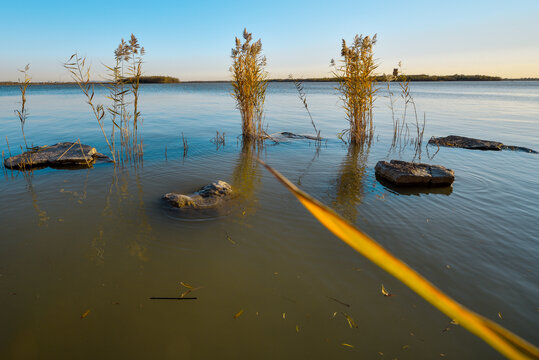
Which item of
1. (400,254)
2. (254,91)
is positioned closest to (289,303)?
(400,254)

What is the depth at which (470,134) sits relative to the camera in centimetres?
1351

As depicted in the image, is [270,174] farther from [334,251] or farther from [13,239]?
[13,239]

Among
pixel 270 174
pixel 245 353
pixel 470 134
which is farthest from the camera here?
pixel 470 134

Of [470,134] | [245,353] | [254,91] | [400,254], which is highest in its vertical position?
[254,91]

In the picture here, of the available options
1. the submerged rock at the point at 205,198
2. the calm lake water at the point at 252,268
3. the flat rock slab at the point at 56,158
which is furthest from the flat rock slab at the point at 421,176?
the flat rock slab at the point at 56,158

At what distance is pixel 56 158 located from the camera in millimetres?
7543

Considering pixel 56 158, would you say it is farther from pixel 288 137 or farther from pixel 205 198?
pixel 288 137

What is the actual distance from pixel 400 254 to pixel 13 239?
5403mm

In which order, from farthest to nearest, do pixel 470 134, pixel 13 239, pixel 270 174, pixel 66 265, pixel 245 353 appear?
1. pixel 470 134
2. pixel 270 174
3. pixel 13 239
4. pixel 66 265
5. pixel 245 353

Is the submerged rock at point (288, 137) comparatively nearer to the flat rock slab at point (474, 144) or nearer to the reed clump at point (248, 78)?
the reed clump at point (248, 78)

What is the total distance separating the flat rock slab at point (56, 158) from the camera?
715cm

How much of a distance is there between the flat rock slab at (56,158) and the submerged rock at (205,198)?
414cm

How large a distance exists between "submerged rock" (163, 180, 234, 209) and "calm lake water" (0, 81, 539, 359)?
0.81 feet

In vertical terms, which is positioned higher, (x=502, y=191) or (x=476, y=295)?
(x=502, y=191)
